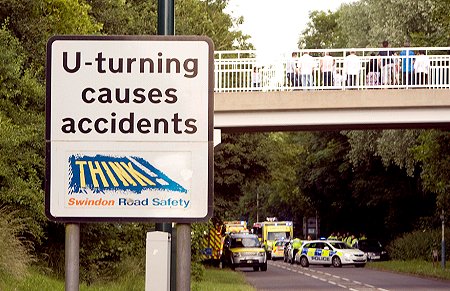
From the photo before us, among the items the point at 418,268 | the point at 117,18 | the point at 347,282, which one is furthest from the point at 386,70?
the point at 418,268

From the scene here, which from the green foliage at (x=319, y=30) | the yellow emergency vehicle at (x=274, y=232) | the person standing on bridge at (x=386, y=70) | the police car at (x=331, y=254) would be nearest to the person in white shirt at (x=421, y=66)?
the person standing on bridge at (x=386, y=70)

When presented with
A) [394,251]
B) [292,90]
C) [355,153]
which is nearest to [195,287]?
[292,90]

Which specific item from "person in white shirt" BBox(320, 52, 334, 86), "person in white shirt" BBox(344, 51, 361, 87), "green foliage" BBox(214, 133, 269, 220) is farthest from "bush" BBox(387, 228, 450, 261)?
"person in white shirt" BBox(320, 52, 334, 86)

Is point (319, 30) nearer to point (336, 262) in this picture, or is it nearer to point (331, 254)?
point (331, 254)

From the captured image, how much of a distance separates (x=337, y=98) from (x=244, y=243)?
21.4 meters

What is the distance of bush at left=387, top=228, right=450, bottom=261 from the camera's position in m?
56.8

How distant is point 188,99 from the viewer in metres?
6.47

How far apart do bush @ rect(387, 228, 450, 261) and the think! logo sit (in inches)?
1958

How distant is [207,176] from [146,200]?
1.17 ft

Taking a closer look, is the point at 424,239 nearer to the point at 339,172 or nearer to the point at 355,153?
the point at 355,153

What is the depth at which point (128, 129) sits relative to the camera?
651 centimetres

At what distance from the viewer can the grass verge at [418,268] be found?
45531mm

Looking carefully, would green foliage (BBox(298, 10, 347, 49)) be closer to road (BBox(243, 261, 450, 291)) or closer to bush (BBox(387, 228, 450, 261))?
bush (BBox(387, 228, 450, 261))

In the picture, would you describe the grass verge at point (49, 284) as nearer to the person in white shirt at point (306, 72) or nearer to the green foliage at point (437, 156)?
the person in white shirt at point (306, 72)
